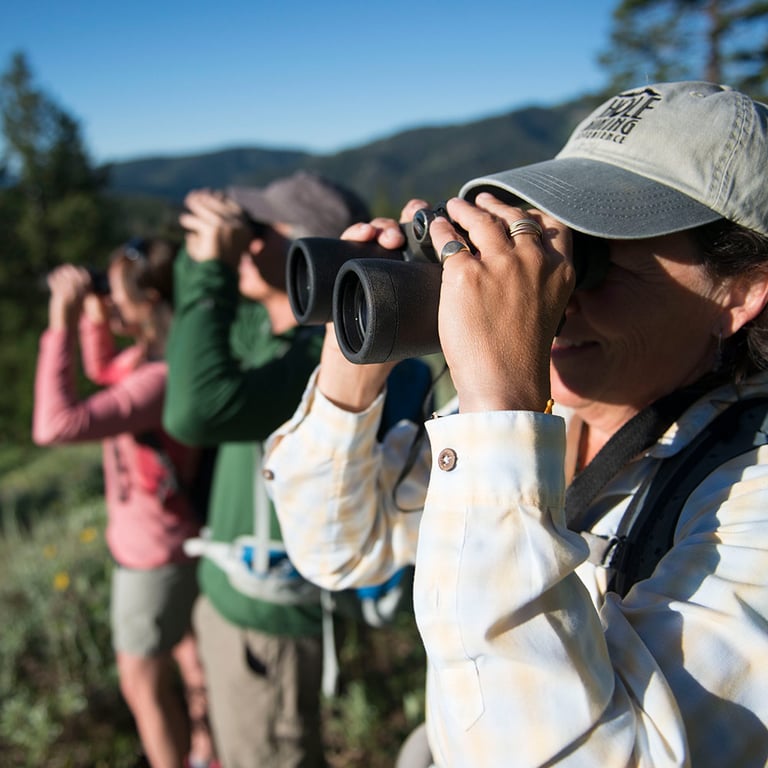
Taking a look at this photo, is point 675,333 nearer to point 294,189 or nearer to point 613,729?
point 613,729

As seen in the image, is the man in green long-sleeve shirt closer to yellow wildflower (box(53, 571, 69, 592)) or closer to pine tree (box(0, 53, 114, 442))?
yellow wildflower (box(53, 571, 69, 592))

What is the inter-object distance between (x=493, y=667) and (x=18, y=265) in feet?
120

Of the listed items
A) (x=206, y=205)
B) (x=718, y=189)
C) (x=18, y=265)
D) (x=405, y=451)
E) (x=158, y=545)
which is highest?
(x=718, y=189)

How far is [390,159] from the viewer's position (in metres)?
130

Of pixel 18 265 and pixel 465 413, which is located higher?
pixel 465 413

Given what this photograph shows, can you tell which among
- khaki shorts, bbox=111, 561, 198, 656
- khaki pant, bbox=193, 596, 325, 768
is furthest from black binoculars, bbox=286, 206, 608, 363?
khaki shorts, bbox=111, 561, 198, 656

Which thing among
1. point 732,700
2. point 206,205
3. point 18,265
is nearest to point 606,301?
point 732,700

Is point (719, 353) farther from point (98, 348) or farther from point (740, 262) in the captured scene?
point (98, 348)

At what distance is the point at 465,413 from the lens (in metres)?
0.79

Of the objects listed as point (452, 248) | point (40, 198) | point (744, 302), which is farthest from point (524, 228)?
point (40, 198)

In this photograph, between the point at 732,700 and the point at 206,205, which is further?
the point at 206,205

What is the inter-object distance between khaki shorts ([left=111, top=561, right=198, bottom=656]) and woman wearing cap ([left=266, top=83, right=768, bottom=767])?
164cm

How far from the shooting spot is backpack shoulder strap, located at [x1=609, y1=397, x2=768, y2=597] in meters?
0.93

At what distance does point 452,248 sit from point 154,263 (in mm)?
2433
